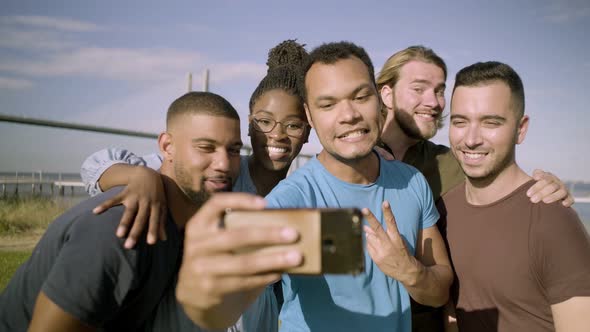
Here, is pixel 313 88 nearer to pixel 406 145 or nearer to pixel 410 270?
pixel 410 270

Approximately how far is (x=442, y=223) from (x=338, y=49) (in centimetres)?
118

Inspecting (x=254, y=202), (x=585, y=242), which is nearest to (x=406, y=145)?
(x=585, y=242)

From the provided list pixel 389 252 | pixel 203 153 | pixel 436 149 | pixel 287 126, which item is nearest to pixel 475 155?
pixel 436 149

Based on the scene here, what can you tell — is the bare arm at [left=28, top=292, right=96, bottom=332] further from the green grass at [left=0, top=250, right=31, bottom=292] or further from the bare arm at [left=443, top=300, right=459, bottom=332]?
the green grass at [left=0, top=250, right=31, bottom=292]

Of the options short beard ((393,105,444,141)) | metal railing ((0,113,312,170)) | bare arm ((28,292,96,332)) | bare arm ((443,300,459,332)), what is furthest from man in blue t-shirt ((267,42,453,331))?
metal railing ((0,113,312,170))

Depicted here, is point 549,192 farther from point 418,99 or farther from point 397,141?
point 418,99

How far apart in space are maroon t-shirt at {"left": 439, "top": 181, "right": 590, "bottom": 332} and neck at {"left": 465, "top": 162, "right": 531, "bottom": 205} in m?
0.06

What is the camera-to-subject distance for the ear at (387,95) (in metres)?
3.63

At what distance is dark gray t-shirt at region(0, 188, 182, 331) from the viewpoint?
5.44 feet

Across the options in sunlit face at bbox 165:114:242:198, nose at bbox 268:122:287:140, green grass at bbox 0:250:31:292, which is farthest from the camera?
green grass at bbox 0:250:31:292

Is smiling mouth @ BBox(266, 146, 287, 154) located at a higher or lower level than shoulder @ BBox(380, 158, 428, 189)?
higher

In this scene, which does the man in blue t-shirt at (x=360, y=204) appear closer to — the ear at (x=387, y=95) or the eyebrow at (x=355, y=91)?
the eyebrow at (x=355, y=91)

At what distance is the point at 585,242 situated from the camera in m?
2.00

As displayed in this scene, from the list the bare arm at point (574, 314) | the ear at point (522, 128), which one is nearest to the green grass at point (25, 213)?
the ear at point (522, 128)
